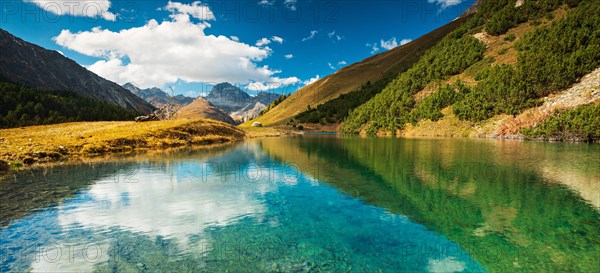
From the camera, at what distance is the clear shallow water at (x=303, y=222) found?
363 inches

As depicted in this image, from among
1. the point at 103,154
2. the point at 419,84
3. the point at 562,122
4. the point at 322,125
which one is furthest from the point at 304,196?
the point at 322,125

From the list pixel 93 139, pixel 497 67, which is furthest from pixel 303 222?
pixel 497 67

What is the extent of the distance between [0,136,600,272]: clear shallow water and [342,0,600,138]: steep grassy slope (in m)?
62.9

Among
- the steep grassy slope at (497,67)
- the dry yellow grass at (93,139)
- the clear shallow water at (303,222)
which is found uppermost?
the steep grassy slope at (497,67)

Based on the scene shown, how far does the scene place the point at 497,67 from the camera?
302ft

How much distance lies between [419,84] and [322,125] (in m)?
74.8

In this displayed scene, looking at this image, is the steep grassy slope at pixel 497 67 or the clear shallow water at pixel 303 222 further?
the steep grassy slope at pixel 497 67

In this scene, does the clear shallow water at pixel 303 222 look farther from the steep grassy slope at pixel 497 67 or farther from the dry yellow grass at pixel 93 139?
the steep grassy slope at pixel 497 67

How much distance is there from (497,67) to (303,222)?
106m

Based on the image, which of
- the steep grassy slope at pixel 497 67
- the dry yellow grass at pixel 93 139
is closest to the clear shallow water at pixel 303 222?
the dry yellow grass at pixel 93 139

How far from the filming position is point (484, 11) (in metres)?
152

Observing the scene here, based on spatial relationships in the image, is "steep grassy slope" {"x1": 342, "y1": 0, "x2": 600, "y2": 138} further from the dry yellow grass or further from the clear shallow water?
the dry yellow grass

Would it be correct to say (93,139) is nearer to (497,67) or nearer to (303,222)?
(303,222)

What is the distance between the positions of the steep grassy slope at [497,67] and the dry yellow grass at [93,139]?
7666 cm
